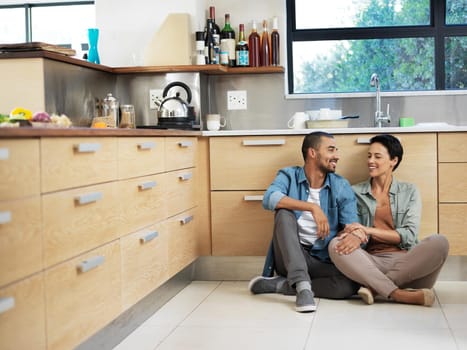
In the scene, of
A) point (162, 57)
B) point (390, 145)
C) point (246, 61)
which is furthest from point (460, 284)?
point (162, 57)

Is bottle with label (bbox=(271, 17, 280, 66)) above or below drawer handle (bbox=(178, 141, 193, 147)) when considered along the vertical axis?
above

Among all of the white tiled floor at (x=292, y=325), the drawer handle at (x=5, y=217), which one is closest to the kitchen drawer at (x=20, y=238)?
A: the drawer handle at (x=5, y=217)

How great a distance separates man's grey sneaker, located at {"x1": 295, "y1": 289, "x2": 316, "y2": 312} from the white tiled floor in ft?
0.13

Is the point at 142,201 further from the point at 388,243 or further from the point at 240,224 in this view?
the point at 388,243

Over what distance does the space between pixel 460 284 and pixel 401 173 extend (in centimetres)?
68

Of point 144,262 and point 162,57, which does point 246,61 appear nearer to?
point 162,57

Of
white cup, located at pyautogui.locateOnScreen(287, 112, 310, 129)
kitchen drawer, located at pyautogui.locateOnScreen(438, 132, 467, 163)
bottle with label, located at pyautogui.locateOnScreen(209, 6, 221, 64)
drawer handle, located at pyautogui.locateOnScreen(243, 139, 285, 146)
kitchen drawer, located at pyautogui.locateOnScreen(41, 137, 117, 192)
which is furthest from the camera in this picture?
bottle with label, located at pyautogui.locateOnScreen(209, 6, 221, 64)

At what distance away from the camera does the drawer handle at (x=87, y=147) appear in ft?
9.18

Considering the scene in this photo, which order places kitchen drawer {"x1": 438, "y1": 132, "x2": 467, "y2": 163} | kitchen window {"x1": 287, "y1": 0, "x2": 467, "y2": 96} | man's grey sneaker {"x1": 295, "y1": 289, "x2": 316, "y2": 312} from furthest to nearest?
kitchen window {"x1": 287, "y1": 0, "x2": 467, "y2": 96}
kitchen drawer {"x1": 438, "y1": 132, "x2": 467, "y2": 163}
man's grey sneaker {"x1": 295, "y1": 289, "x2": 316, "y2": 312}


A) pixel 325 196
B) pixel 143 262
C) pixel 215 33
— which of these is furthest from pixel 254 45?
pixel 143 262

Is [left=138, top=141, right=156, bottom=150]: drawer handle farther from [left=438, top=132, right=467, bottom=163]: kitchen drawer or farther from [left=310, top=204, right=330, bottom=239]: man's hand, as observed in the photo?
[left=438, top=132, right=467, bottom=163]: kitchen drawer

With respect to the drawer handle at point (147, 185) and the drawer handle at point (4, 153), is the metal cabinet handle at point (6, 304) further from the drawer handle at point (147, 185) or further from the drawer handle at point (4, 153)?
the drawer handle at point (147, 185)

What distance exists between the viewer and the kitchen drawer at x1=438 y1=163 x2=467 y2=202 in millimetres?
4469

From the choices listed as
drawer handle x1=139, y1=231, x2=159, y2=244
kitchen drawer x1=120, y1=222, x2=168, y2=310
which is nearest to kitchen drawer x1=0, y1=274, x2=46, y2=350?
kitchen drawer x1=120, y1=222, x2=168, y2=310
